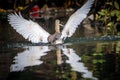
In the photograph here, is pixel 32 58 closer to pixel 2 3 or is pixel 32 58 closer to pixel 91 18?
pixel 91 18

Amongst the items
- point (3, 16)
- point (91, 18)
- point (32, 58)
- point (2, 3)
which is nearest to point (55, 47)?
point (32, 58)

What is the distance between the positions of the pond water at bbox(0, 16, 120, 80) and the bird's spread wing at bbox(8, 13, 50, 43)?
0.83 ft

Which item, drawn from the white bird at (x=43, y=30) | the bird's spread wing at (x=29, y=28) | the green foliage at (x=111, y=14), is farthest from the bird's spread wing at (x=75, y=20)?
the green foliage at (x=111, y=14)

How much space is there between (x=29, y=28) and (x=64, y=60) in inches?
161

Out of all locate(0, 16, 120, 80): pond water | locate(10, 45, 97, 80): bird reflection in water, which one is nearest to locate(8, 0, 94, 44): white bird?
locate(0, 16, 120, 80): pond water

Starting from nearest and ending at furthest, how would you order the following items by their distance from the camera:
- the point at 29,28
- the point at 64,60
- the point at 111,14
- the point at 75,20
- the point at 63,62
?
the point at 63,62 → the point at 64,60 → the point at 75,20 → the point at 29,28 → the point at 111,14

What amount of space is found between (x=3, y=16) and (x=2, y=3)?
543 cm

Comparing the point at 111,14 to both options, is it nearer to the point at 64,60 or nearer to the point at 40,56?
the point at 40,56

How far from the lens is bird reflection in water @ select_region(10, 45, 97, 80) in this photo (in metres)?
11.1

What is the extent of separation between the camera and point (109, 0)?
1978cm

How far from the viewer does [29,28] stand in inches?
647

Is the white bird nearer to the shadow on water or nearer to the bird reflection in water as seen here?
the shadow on water

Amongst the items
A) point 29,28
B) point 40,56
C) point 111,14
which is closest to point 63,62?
point 40,56

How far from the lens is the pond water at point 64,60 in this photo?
10264 mm
